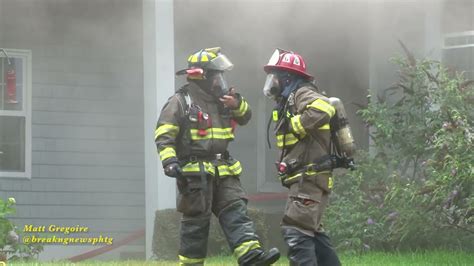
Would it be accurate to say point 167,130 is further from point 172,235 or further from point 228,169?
point 172,235

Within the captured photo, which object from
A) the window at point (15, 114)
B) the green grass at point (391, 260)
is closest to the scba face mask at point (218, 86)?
the green grass at point (391, 260)

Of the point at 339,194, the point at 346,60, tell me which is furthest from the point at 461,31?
the point at 339,194

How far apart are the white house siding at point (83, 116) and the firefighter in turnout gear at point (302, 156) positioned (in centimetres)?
522

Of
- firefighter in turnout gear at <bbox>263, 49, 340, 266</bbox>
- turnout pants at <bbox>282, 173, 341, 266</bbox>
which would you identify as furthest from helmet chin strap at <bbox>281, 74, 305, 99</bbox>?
turnout pants at <bbox>282, 173, 341, 266</bbox>

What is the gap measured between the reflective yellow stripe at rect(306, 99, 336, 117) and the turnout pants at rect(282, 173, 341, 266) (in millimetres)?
405

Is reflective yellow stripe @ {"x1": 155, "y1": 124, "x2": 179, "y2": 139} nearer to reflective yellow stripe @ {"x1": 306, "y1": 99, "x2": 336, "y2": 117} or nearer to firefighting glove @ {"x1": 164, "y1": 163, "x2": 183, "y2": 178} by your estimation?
firefighting glove @ {"x1": 164, "y1": 163, "x2": 183, "y2": 178}

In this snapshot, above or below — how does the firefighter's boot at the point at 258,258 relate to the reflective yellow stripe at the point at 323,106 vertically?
below

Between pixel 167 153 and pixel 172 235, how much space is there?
→ 359 centimetres

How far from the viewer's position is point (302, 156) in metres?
7.78

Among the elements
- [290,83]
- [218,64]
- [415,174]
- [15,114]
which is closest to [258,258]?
[290,83]

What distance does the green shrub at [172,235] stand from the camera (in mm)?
11461

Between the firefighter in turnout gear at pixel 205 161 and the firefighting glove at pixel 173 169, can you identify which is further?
the firefighter in turnout gear at pixel 205 161

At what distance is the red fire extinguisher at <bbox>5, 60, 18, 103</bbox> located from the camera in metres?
12.8

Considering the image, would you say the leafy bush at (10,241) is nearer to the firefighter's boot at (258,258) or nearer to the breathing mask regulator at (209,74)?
the breathing mask regulator at (209,74)
